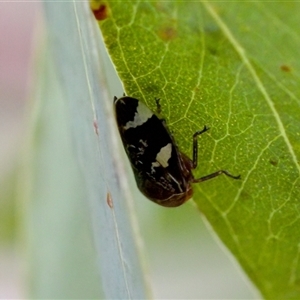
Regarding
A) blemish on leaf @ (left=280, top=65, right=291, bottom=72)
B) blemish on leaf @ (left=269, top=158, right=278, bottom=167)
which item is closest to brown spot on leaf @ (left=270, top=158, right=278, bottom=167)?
blemish on leaf @ (left=269, top=158, right=278, bottom=167)

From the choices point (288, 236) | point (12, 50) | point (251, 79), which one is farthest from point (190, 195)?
point (12, 50)

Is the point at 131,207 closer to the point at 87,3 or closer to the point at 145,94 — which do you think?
the point at 145,94

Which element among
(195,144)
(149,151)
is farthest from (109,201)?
(149,151)

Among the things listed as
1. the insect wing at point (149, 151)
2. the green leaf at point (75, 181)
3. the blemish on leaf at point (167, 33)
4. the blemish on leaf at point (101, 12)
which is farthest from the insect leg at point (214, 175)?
the blemish on leaf at point (101, 12)

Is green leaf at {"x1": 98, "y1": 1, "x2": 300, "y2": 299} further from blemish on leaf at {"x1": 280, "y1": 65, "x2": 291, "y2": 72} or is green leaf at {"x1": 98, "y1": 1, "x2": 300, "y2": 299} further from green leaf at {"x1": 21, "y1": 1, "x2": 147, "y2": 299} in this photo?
green leaf at {"x1": 21, "y1": 1, "x2": 147, "y2": 299}

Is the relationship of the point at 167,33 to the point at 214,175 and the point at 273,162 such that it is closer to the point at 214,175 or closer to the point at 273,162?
the point at 273,162
